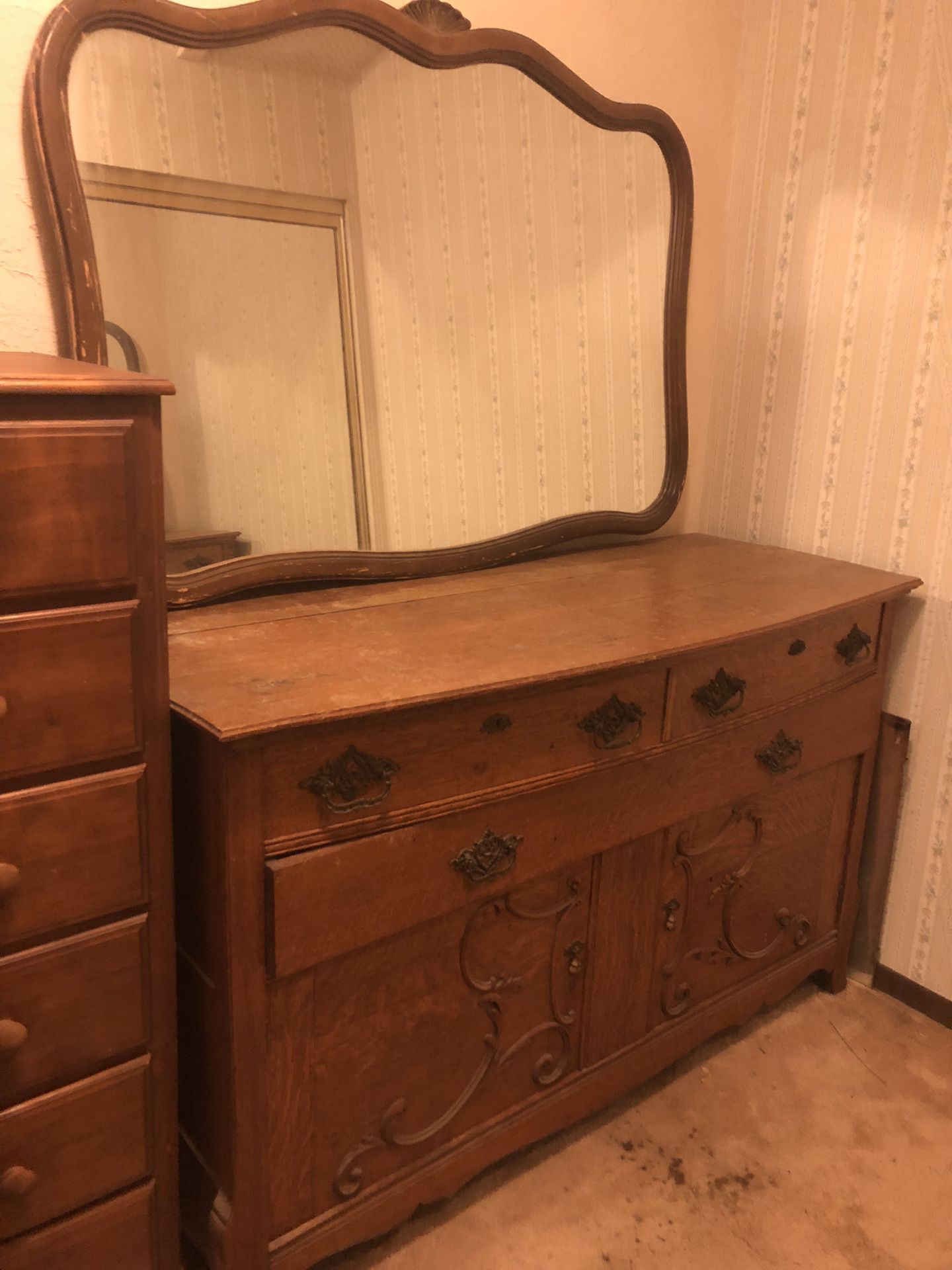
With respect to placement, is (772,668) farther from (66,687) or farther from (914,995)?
(66,687)

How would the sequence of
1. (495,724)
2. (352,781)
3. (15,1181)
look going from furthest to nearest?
(495,724) < (352,781) < (15,1181)

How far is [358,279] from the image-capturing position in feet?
4.92

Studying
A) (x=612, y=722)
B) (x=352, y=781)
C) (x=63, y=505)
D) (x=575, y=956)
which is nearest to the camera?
(x=63, y=505)

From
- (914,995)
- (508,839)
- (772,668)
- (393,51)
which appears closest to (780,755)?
(772,668)

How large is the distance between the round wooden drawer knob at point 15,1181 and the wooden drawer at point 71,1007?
0.07 metres

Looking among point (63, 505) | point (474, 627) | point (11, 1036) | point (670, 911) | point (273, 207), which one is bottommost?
point (670, 911)

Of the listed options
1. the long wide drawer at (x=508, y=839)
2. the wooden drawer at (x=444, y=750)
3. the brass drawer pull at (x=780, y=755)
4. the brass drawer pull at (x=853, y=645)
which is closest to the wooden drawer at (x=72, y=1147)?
the long wide drawer at (x=508, y=839)

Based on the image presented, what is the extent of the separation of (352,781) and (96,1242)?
0.58 metres

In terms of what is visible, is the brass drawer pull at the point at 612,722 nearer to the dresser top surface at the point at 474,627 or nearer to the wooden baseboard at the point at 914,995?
the dresser top surface at the point at 474,627

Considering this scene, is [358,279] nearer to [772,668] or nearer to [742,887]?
[772,668]

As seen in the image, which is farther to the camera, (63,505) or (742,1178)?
(742,1178)

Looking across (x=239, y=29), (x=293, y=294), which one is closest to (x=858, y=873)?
(x=293, y=294)

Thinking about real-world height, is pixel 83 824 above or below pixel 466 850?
above

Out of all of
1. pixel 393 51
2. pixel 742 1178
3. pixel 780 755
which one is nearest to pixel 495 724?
pixel 780 755
